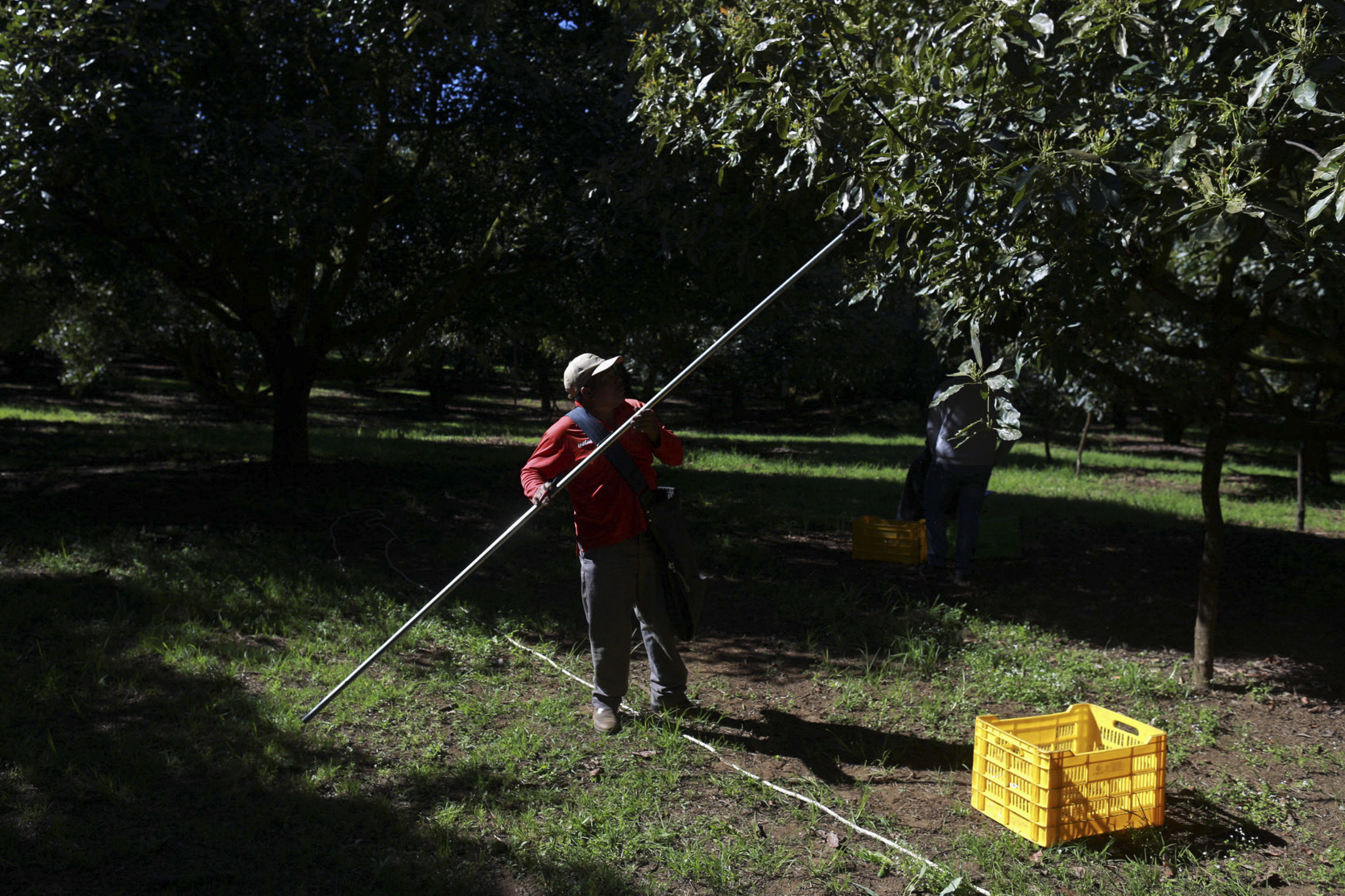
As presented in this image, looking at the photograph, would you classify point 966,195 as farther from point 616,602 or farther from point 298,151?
point 298,151

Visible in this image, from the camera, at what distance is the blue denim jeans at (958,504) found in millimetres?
7289

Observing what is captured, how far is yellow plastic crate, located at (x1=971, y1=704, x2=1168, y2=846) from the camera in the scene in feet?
11.8

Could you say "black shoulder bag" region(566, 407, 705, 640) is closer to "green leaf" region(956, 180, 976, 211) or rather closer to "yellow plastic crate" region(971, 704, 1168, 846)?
"yellow plastic crate" region(971, 704, 1168, 846)

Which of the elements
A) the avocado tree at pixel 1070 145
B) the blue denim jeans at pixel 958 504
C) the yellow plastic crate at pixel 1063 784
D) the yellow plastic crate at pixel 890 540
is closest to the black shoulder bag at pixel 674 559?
the yellow plastic crate at pixel 1063 784

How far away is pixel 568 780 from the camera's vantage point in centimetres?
414

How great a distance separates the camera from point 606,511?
4605mm

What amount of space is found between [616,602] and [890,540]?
414 cm

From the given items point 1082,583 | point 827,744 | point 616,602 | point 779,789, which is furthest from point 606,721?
point 1082,583

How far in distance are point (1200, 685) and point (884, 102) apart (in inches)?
140

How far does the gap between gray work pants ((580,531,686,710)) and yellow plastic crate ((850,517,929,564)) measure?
3.82m

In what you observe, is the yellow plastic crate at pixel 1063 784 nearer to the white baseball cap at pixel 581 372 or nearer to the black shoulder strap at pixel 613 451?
the black shoulder strap at pixel 613 451

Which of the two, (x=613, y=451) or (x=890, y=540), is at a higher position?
(x=613, y=451)

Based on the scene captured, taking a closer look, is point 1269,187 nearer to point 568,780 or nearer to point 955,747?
point 955,747

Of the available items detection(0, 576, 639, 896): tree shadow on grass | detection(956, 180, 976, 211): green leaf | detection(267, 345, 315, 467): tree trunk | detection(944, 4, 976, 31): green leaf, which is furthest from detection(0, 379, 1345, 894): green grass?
detection(944, 4, 976, 31): green leaf
